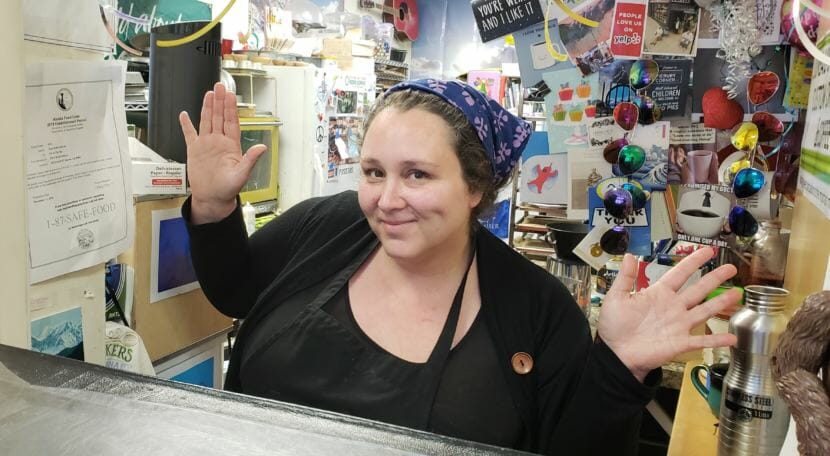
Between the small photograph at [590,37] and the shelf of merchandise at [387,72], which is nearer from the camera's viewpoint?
the small photograph at [590,37]

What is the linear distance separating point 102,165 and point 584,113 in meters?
1.28

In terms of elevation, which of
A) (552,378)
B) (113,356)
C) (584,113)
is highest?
(584,113)

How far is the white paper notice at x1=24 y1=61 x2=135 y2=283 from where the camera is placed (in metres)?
0.98

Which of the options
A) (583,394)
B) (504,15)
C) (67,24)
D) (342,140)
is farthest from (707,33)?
(342,140)

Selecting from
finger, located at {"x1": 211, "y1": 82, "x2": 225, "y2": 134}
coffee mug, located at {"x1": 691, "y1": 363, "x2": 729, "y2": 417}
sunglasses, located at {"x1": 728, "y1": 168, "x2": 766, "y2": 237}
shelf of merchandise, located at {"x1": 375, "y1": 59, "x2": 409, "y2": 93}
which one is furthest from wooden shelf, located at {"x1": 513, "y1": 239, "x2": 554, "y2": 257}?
finger, located at {"x1": 211, "y1": 82, "x2": 225, "y2": 134}

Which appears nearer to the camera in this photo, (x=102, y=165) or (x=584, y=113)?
(x=102, y=165)

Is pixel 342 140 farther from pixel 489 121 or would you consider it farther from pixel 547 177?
pixel 489 121

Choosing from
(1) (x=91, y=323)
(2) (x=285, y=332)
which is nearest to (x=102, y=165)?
(1) (x=91, y=323)

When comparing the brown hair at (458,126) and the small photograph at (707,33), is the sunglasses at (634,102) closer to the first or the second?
the small photograph at (707,33)

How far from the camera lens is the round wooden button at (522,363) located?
1222 mm

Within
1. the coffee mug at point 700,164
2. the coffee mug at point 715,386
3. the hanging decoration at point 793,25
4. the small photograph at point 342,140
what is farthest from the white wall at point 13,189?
the small photograph at point 342,140

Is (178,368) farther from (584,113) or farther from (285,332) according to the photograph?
(584,113)

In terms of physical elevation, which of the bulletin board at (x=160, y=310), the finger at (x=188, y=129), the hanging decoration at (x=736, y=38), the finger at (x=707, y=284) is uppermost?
the hanging decoration at (x=736, y=38)

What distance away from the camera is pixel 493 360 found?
123 centimetres
